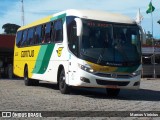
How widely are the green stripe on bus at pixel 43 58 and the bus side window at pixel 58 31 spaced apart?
611 millimetres

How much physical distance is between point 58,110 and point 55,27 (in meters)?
7.49

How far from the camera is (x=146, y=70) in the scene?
40438 millimetres

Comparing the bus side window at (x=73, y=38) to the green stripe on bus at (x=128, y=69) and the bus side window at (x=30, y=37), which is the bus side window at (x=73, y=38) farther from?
the bus side window at (x=30, y=37)

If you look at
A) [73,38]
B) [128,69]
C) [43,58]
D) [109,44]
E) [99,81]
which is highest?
[73,38]

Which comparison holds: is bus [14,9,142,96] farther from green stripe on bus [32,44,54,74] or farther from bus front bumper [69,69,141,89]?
green stripe on bus [32,44,54,74]

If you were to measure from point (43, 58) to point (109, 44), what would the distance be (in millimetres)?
5100

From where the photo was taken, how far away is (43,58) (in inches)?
810

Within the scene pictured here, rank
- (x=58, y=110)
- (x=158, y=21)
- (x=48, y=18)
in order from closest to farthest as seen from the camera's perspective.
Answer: (x=58, y=110) → (x=48, y=18) → (x=158, y=21)

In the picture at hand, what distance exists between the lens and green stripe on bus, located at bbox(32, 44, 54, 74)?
774 inches

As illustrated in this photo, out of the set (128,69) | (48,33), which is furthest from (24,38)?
(128,69)

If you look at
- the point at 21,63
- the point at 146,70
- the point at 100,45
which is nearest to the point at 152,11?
the point at 146,70

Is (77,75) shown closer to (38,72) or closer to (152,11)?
(38,72)

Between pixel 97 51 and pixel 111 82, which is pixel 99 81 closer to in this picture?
pixel 111 82

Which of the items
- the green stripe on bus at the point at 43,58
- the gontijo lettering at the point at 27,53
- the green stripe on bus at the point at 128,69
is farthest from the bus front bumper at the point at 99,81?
the gontijo lettering at the point at 27,53
